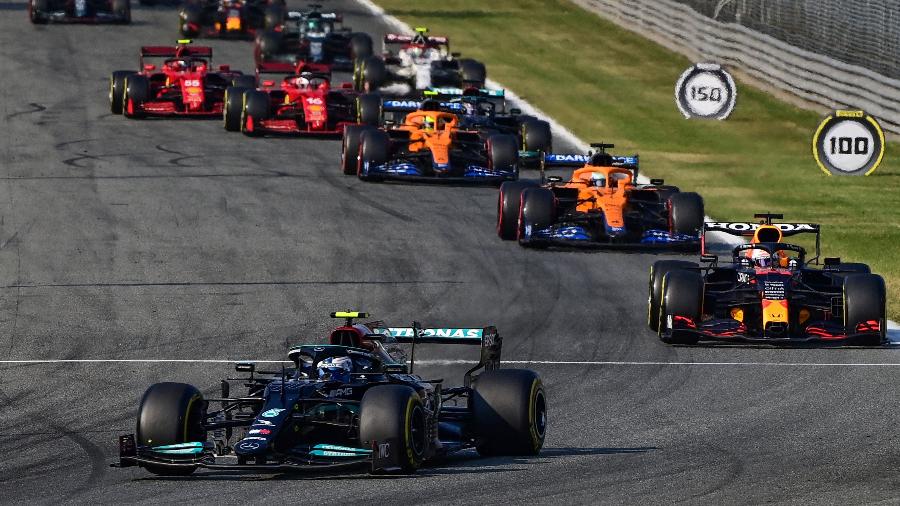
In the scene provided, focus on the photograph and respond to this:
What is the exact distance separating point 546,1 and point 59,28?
18391 millimetres

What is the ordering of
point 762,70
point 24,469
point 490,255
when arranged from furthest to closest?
1. point 762,70
2. point 490,255
3. point 24,469

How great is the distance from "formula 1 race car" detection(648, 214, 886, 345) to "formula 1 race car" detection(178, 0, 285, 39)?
33629 mm

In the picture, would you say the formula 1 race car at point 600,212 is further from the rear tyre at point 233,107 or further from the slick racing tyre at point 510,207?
the rear tyre at point 233,107

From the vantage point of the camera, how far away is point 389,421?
15555mm

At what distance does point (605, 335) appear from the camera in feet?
79.1

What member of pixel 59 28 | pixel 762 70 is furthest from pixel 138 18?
pixel 762 70

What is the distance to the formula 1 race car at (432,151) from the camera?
3356cm

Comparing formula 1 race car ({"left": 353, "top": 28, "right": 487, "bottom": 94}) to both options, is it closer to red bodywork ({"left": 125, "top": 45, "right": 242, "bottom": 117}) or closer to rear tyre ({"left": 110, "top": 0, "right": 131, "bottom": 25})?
red bodywork ({"left": 125, "top": 45, "right": 242, "bottom": 117})

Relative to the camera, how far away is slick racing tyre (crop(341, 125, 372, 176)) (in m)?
34.7

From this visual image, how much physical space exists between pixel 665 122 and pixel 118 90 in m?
13.1

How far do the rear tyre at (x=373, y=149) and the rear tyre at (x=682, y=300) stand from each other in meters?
11.8

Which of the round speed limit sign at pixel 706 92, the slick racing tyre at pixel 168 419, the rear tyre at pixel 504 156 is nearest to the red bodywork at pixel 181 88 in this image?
the rear tyre at pixel 504 156

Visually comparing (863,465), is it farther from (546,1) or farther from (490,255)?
(546,1)

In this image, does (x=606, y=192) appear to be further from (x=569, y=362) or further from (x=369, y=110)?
(x=369, y=110)
